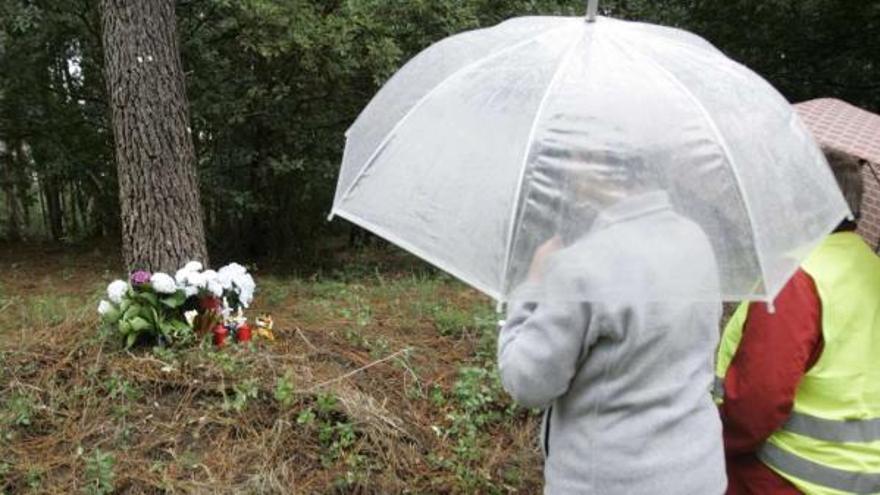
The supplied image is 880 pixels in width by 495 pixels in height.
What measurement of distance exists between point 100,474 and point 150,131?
238cm

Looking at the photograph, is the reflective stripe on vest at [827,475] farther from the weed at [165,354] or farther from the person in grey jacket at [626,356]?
the weed at [165,354]

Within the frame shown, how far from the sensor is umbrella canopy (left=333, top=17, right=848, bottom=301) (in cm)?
A: 164

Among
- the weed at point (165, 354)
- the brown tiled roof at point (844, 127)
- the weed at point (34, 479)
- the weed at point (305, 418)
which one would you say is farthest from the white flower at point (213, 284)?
the brown tiled roof at point (844, 127)

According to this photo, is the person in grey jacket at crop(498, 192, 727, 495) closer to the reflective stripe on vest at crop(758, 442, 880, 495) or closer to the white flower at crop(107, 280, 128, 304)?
the reflective stripe on vest at crop(758, 442, 880, 495)

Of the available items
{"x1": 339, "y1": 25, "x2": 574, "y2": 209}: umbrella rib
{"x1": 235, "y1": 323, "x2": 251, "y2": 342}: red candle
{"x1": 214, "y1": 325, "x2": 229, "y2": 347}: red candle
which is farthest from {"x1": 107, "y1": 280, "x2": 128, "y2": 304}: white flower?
{"x1": 339, "y1": 25, "x2": 574, "y2": 209}: umbrella rib

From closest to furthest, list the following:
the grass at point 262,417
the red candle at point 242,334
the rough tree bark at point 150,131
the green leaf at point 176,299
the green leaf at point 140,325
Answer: the grass at point 262,417 < the green leaf at point 140,325 < the green leaf at point 176,299 < the red candle at point 242,334 < the rough tree bark at point 150,131

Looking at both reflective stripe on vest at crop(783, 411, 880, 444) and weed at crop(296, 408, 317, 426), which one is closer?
reflective stripe on vest at crop(783, 411, 880, 444)

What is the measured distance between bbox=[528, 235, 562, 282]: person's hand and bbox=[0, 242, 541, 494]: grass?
6.80 feet

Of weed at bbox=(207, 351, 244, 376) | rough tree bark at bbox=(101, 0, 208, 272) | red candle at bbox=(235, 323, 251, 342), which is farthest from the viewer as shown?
rough tree bark at bbox=(101, 0, 208, 272)

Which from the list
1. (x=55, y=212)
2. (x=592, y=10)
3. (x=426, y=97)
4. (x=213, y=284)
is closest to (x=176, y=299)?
(x=213, y=284)

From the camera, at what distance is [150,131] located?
486 cm

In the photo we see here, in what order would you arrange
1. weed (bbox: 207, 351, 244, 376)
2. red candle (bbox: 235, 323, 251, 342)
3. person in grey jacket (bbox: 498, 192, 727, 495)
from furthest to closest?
red candle (bbox: 235, 323, 251, 342) → weed (bbox: 207, 351, 244, 376) → person in grey jacket (bbox: 498, 192, 727, 495)

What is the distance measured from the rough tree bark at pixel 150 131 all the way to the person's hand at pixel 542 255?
151 inches

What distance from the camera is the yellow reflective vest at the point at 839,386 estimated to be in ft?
5.88
